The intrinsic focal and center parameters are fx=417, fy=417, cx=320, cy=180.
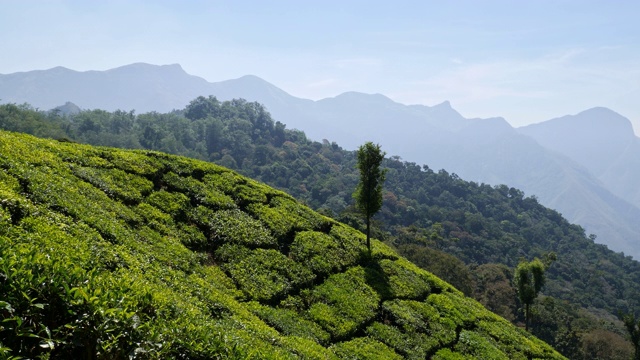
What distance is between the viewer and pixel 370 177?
25766 mm

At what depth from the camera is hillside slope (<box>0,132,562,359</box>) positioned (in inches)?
240

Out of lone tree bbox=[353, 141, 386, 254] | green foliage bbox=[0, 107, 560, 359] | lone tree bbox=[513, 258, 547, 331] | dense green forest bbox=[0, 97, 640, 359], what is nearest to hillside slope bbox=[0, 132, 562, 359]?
green foliage bbox=[0, 107, 560, 359]

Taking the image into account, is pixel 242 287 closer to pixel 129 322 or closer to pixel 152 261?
pixel 152 261

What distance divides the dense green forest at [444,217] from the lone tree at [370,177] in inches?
1094

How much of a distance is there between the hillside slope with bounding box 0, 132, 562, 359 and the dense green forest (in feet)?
102

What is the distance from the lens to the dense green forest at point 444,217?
217 feet

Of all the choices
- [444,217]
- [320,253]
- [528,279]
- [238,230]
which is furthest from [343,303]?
[444,217]

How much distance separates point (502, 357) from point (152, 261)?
17.7 m

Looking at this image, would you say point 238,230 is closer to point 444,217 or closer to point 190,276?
point 190,276

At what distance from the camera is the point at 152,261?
14.7 meters

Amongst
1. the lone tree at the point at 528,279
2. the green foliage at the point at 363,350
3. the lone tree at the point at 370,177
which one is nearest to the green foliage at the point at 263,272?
the green foliage at the point at 363,350

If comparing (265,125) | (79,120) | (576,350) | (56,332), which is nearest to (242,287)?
(56,332)

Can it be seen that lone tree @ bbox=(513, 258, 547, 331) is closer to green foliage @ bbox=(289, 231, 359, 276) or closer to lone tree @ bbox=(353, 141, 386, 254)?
lone tree @ bbox=(353, 141, 386, 254)

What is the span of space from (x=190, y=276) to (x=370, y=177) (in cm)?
1355
